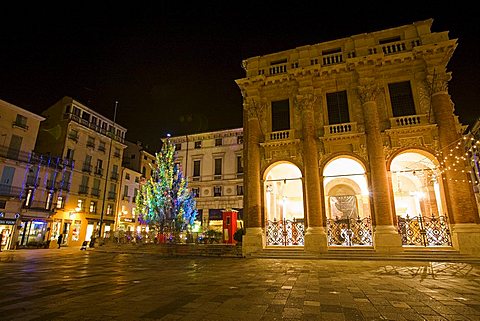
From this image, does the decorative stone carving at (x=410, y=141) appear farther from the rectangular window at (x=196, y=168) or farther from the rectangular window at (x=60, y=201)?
the rectangular window at (x=60, y=201)

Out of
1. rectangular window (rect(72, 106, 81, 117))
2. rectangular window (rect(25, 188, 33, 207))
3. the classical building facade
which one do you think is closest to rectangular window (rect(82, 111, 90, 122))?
rectangular window (rect(72, 106, 81, 117))

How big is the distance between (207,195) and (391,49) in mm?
26690

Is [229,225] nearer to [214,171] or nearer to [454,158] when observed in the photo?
[214,171]

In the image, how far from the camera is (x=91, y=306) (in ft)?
17.5

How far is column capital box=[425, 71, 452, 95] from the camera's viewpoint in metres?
16.0

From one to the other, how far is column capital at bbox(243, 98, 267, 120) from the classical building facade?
81 millimetres

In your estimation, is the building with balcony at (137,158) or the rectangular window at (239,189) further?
the building with balcony at (137,158)

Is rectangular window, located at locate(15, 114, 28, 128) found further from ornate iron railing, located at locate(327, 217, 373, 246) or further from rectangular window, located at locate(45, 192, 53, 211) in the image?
ornate iron railing, located at locate(327, 217, 373, 246)

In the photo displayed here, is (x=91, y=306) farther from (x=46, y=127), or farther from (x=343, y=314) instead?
(x=46, y=127)

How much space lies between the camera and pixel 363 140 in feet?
55.7

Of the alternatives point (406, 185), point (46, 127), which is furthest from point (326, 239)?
point (46, 127)

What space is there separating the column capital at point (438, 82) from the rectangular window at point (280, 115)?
352 inches

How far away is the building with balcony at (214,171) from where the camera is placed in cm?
3534

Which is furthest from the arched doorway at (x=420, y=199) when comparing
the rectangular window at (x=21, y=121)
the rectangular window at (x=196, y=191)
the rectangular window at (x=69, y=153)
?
the rectangular window at (x=69, y=153)
